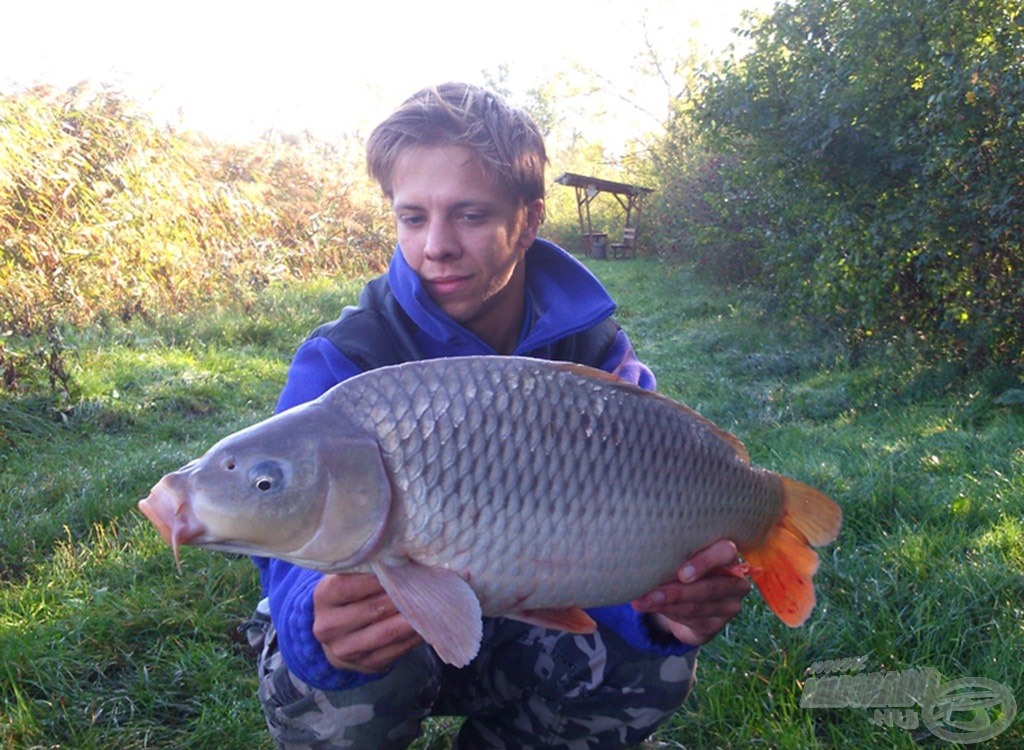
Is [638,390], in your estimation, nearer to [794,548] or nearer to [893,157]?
[794,548]

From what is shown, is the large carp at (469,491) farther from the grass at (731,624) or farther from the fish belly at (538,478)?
the grass at (731,624)

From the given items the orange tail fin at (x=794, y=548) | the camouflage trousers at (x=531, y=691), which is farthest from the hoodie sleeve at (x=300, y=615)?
the orange tail fin at (x=794, y=548)

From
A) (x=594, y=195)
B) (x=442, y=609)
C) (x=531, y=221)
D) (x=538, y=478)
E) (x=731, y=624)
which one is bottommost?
(x=594, y=195)

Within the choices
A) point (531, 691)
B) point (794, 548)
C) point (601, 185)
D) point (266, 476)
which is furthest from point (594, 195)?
point (266, 476)

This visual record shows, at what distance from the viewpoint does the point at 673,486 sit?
3.59 feet

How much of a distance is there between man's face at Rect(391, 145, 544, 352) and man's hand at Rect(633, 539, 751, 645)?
1.97 feet

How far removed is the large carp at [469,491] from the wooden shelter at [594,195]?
1331cm

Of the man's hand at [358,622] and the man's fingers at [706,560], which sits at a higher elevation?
the man's fingers at [706,560]

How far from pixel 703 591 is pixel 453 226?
0.72 metres

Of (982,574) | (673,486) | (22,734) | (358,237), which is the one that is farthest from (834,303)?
(358,237)

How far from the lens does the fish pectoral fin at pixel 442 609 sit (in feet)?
3.06

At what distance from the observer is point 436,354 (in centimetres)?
149

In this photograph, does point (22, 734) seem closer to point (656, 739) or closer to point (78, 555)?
point (78, 555)

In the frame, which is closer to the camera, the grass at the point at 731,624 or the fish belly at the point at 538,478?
the fish belly at the point at 538,478
